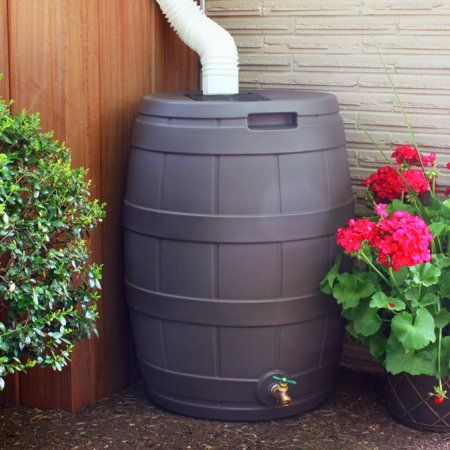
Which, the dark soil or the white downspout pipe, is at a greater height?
the white downspout pipe

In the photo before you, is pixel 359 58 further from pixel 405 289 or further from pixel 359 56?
pixel 405 289

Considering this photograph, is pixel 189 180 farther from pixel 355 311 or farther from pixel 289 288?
pixel 355 311

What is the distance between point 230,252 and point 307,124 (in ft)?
1.26

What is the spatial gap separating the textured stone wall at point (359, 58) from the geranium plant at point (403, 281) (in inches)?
8.8

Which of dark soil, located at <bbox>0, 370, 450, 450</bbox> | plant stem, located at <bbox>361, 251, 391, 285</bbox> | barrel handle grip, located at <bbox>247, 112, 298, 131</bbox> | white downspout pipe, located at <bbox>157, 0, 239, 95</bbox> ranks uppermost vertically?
white downspout pipe, located at <bbox>157, 0, 239, 95</bbox>

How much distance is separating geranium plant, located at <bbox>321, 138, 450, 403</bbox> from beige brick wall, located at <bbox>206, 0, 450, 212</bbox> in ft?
0.75

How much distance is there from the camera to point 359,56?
8.43ft

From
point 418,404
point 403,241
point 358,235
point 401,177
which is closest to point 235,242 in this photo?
point 358,235

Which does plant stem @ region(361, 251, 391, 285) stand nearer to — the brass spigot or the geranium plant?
the geranium plant

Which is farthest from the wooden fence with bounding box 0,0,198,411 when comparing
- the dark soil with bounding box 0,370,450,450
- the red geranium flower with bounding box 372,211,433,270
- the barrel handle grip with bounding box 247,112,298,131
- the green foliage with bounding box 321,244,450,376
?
the red geranium flower with bounding box 372,211,433,270

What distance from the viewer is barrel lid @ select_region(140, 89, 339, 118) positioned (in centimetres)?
209

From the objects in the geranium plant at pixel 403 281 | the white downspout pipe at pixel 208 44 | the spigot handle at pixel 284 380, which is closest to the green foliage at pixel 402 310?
the geranium plant at pixel 403 281

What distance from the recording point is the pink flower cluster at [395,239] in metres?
1.94

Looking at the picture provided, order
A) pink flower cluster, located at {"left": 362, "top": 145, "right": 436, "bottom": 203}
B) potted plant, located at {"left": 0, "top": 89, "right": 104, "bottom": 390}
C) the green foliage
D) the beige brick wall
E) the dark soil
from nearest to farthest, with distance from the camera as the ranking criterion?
potted plant, located at {"left": 0, "top": 89, "right": 104, "bottom": 390} → the green foliage → the dark soil → pink flower cluster, located at {"left": 362, "top": 145, "right": 436, "bottom": 203} → the beige brick wall
